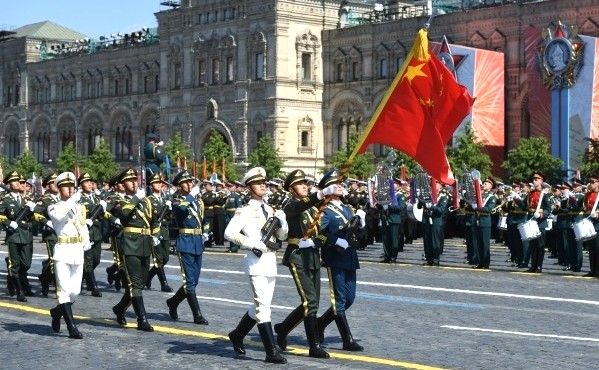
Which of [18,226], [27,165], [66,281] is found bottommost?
[66,281]

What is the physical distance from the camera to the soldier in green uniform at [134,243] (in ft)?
46.0

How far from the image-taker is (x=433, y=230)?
25109mm

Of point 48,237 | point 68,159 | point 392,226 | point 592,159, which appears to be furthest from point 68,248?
point 68,159

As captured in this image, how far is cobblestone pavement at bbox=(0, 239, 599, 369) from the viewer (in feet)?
38.8

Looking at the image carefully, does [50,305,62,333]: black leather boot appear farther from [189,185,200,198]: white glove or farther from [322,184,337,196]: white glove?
[322,184,337,196]: white glove

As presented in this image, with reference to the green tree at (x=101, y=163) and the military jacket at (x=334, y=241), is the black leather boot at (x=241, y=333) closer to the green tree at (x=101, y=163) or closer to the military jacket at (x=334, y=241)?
the military jacket at (x=334, y=241)

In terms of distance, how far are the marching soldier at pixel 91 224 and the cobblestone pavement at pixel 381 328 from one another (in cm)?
37

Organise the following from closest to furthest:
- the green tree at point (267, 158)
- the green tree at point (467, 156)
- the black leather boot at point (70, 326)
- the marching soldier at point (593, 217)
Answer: the black leather boot at point (70, 326)
the marching soldier at point (593, 217)
the green tree at point (467, 156)
the green tree at point (267, 158)

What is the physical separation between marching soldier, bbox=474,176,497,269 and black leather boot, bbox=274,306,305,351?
40.6ft

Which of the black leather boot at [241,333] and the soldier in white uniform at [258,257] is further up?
the soldier in white uniform at [258,257]

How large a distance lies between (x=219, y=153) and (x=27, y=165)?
20.3m

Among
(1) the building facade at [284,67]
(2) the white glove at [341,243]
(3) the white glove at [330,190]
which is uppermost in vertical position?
(1) the building facade at [284,67]

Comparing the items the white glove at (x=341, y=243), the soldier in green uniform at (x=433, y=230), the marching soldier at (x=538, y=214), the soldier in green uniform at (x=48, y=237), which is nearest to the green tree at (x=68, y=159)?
the soldier in green uniform at (x=433, y=230)

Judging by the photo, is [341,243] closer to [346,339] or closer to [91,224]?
[346,339]
